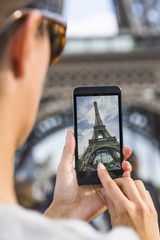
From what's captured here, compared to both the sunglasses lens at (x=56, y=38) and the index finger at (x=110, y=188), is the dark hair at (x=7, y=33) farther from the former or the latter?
the index finger at (x=110, y=188)

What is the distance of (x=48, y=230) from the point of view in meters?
0.59

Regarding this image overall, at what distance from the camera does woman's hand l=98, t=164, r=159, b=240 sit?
3.30 ft

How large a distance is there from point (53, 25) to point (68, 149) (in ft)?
1.68

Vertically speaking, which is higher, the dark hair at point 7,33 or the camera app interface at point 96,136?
the dark hair at point 7,33

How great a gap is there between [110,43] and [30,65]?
34.5 feet

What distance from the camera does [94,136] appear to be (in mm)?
1274

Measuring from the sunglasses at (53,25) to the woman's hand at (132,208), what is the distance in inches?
16.0

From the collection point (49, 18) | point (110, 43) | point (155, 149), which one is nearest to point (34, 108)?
point (49, 18)

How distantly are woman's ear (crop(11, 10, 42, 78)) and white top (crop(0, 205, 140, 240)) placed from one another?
0.23 m

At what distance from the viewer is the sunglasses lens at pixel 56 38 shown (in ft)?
2.75

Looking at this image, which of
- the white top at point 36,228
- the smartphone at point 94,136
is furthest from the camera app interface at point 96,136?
the white top at point 36,228

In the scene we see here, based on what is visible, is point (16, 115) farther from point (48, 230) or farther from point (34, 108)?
point (48, 230)

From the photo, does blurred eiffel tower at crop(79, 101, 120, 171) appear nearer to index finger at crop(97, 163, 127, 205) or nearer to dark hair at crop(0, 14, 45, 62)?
index finger at crop(97, 163, 127, 205)

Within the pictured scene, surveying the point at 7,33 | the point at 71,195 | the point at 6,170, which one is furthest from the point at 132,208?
the point at 7,33
